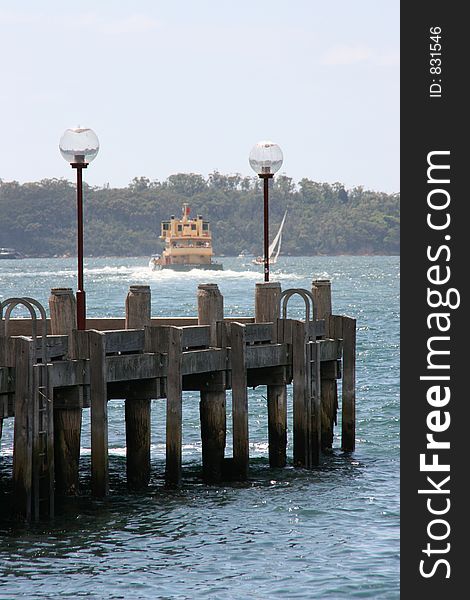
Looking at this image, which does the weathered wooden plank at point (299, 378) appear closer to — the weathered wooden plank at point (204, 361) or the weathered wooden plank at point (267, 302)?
the weathered wooden plank at point (267, 302)

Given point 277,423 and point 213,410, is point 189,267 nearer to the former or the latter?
point 277,423

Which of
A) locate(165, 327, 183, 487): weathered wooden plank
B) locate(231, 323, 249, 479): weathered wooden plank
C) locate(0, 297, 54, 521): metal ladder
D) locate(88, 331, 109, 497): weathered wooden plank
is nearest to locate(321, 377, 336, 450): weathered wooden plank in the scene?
locate(231, 323, 249, 479): weathered wooden plank

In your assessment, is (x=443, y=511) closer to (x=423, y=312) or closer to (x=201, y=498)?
(x=423, y=312)

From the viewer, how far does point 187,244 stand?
473 ft

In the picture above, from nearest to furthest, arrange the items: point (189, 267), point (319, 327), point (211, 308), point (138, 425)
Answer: point (138, 425)
point (211, 308)
point (319, 327)
point (189, 267)

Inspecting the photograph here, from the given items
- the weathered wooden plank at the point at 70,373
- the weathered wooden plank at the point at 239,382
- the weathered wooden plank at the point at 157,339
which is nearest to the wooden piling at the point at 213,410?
the weathered wooden plank at the point at 239,382

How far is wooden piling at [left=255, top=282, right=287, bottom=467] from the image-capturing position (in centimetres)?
2423

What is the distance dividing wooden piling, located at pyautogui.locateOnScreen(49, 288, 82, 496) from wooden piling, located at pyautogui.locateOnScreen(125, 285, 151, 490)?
3.47 feet

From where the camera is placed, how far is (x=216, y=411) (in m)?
23.3

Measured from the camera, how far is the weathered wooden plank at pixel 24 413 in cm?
2000

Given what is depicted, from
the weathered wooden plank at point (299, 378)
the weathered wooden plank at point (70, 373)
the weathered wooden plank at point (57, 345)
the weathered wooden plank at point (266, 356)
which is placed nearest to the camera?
the weathered wooden plank at point (70, 373)

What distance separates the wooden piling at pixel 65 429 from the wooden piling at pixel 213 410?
2.38m

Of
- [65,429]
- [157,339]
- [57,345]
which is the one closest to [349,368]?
[157,339]

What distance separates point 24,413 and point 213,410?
4116 millimetres
